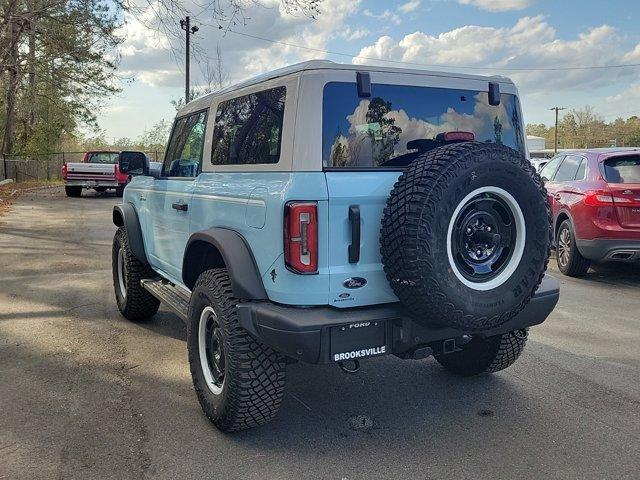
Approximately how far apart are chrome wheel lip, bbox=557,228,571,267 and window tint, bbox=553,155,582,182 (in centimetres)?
79

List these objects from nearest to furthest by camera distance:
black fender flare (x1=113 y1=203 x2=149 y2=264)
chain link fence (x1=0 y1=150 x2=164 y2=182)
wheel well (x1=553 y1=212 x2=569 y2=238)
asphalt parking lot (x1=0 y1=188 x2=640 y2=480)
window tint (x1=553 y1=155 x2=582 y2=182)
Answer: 1. asphalt parking lot (x1=0 y1=188 x2=640 y2=480)
2. black fender flare (x1=113 y1=203 x2=149 y2=264)
3. wheel well (x1=553 y1=212 x2=569 y2=238)
4. window tint (x1=553 y1=155 x2=582 y2=182)
5. chain link fence (x1=0 y1=150 x2=164 y2=182)

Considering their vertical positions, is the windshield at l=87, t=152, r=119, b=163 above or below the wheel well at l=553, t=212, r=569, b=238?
above

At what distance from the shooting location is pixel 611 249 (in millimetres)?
6711

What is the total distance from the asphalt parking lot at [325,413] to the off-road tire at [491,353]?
136 millimetres

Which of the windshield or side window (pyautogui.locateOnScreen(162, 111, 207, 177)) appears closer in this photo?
side window (pyautogui.locateOnScreen(162, 111, 207, 177))

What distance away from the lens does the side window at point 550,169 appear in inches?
334

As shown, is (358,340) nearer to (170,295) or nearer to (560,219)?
(170,295)

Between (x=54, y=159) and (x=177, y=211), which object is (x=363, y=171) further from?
(x=54, y=159)

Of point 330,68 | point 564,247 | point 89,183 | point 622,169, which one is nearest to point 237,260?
point 330,68

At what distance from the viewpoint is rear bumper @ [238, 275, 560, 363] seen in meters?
2.64

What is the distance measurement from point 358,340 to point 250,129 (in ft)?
4.72

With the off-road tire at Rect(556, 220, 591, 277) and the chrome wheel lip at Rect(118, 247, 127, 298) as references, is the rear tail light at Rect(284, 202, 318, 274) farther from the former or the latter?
the off-road tire at Rect(556, 220, 591, 277)

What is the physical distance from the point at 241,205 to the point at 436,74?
1.39m

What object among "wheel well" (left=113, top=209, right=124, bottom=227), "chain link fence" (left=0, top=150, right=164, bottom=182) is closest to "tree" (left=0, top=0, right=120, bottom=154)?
"chain link fence" (left=0, top=150, right=164, bottom=182)
